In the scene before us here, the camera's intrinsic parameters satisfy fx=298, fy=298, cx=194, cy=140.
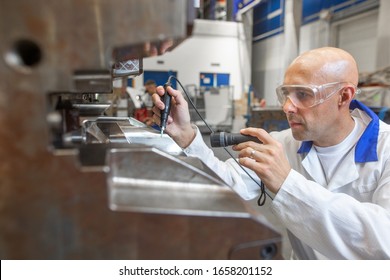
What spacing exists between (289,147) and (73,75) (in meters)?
1.13

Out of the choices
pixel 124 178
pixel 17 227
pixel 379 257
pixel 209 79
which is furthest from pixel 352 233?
pixel 209 79

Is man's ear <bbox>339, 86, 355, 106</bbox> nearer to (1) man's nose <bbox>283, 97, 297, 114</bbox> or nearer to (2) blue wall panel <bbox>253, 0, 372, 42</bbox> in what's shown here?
(1) man's nose <bbox>283, 97, 297, 114</bbox>

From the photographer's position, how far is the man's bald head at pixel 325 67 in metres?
1.07

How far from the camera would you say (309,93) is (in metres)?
1.07

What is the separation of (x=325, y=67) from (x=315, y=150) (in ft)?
1.07

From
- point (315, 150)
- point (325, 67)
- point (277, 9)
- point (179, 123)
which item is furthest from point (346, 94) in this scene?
point (277, 9)

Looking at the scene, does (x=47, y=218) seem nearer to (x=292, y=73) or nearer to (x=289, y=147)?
(x=292, y=73)

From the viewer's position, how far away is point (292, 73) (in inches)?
44.0

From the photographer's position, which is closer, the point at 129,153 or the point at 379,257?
the point at 129,153

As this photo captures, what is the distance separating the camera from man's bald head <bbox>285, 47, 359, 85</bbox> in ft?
3.52

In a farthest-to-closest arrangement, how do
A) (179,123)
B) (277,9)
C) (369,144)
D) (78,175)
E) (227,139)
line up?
(277,9) → (179,123) → (369,144) → (227,139) → (78,175)

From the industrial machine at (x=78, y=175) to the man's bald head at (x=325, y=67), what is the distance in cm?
79

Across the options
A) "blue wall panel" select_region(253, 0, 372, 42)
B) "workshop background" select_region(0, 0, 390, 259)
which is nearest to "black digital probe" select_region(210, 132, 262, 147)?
"workshop background" select_region(0, 0, 390, 259)

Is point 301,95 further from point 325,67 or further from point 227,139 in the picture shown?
point 227,139
